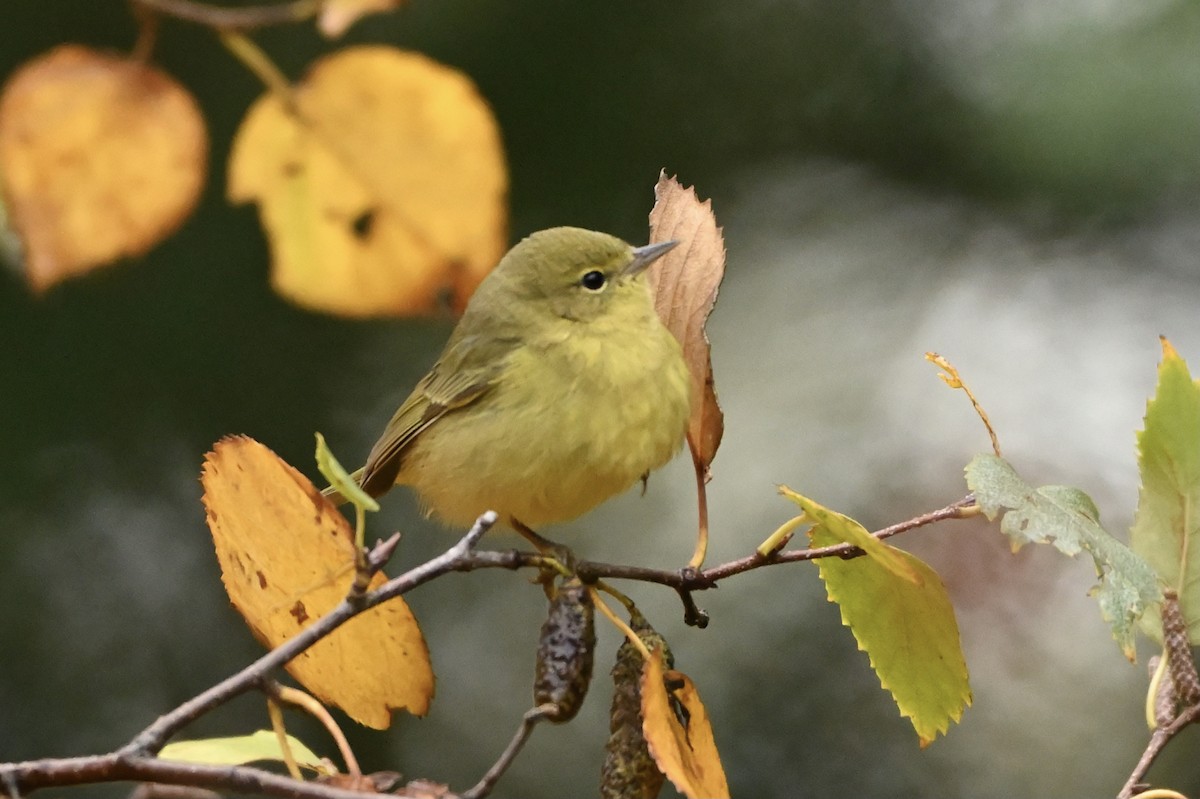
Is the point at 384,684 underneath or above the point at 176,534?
above

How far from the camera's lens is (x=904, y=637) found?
0.53m

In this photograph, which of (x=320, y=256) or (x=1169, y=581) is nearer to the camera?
(x=1169, y=581)

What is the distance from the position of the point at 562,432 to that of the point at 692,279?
19 centimetres

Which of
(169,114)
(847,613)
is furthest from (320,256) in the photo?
(847,613)

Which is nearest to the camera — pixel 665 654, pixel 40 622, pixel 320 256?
pixel 665 654

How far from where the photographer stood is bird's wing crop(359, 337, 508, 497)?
795mm

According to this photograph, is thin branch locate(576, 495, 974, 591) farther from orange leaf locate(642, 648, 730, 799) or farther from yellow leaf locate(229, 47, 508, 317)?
yellow leaf locate(229, 47, 508, 317)

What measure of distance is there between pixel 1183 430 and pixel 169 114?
0.69 meters

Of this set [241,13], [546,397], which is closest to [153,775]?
[546,397]

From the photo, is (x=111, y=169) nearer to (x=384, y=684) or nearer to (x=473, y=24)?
(x=473, y=24)

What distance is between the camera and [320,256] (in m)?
0.90

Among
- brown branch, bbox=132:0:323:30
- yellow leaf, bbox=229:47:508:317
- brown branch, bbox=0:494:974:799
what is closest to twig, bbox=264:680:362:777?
brown branch, bbox=0:494:974:799

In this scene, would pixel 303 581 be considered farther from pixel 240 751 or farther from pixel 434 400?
pixel 434 400

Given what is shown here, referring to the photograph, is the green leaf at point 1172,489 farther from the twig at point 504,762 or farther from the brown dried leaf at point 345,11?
the brown dried leaf at point 345,11
